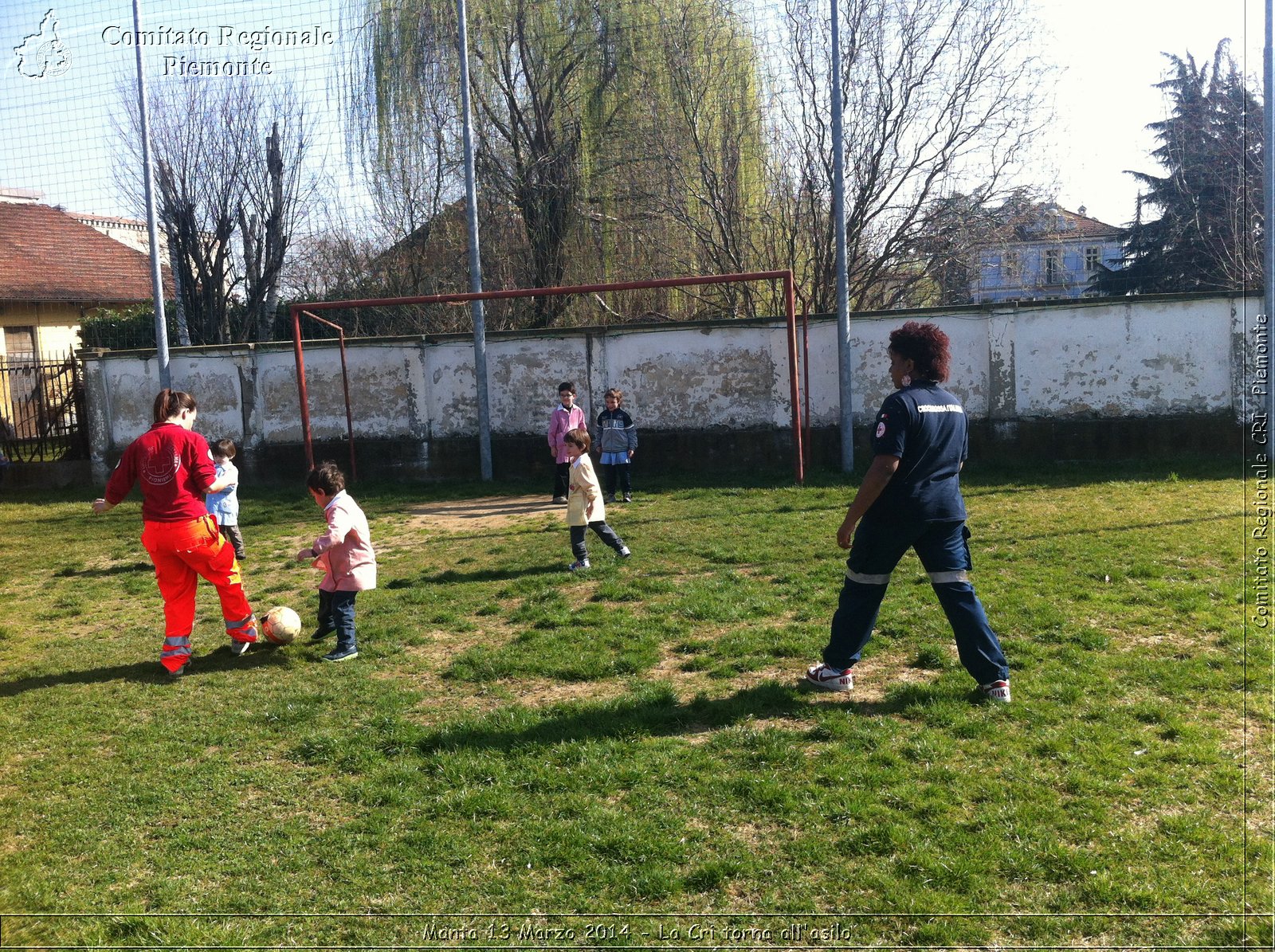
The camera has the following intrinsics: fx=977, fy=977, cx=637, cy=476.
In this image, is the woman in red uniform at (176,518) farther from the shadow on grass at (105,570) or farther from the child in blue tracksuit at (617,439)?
the child in blue tracksuit at (617,439)

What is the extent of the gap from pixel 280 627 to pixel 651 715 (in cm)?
296

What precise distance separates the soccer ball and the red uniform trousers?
387 millimetres

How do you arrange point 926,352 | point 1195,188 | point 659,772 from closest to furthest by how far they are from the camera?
point 659,772 → point 926,352 → point 1195,188

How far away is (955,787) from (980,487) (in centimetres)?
840

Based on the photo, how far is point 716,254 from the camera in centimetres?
1792

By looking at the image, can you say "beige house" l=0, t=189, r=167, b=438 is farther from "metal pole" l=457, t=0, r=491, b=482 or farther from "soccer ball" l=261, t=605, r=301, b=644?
"soccer ball" l=261, t=605, r=301, b=644

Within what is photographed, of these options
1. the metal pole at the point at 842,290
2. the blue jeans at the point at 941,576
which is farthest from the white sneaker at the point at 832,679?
the metal pole at the point at 842,290

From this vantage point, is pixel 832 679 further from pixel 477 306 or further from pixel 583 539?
pixel 477 306

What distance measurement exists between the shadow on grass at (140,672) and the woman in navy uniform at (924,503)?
400cm

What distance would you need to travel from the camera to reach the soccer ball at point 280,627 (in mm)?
6668

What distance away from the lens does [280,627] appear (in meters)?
6.68

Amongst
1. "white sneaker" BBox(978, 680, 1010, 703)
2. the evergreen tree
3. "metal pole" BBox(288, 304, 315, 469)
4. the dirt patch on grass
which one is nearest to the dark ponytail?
the dirt patch on grass

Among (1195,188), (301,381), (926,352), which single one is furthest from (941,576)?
(1195,188)

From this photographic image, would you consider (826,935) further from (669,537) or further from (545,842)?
(669,537)
